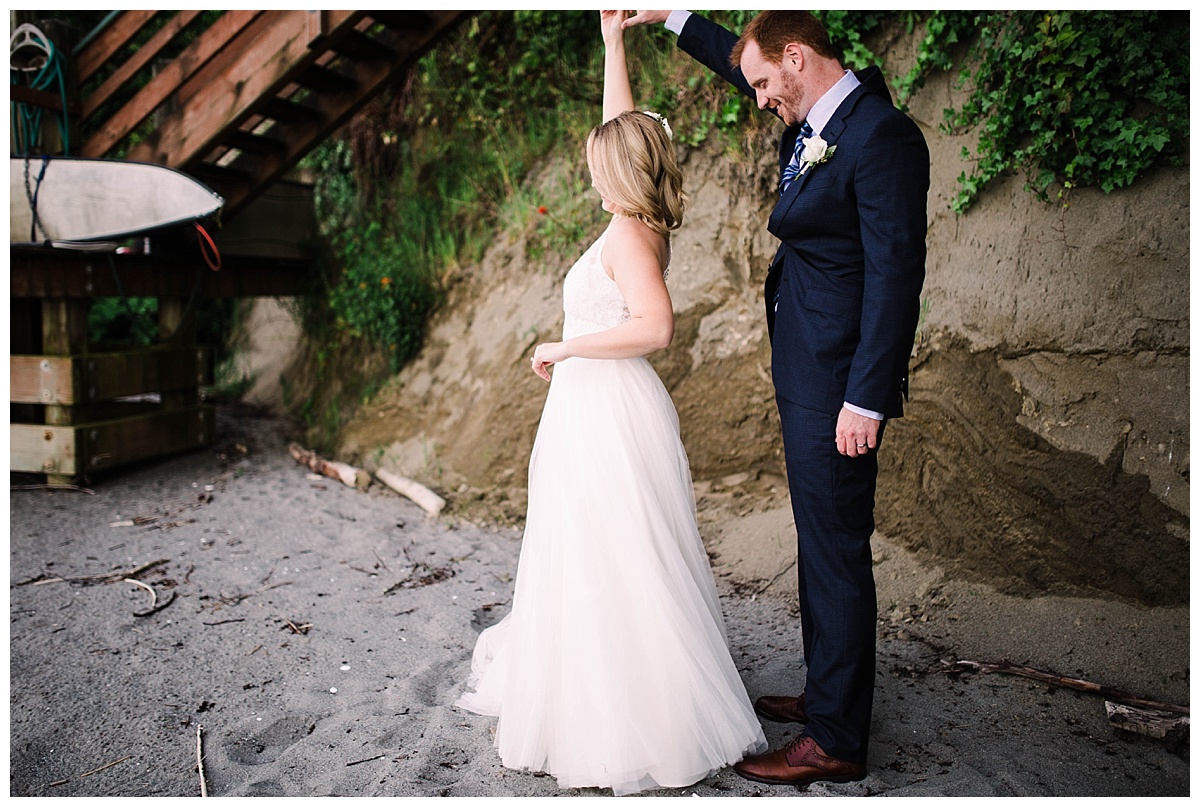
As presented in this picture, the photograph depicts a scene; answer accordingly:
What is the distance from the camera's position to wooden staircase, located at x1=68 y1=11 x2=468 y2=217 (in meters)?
5.79

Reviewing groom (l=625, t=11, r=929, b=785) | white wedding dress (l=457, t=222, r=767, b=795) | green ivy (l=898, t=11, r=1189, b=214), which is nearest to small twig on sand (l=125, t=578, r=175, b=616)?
white wedding dress (l=457, t=222, r=767, b=795)

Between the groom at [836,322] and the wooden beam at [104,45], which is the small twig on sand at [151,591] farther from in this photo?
the wooden beam at [104,45]

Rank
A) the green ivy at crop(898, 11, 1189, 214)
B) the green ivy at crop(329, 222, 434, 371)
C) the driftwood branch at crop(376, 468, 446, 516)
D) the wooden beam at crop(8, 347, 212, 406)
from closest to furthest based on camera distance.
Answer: the green ivy at crop(898, 11, 1189, 214)
the driftwood branch at crop(376, 468, 446, 516)
the wooden beam at crop(8, 347, 212, 406)
the green ivy at crop(329, 222, 434, 371)

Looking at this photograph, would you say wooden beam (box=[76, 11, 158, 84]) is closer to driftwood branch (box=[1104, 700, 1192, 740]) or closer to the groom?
the groom

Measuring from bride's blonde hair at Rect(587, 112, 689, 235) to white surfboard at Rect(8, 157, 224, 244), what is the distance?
3.87 meters

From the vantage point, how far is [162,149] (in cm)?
618

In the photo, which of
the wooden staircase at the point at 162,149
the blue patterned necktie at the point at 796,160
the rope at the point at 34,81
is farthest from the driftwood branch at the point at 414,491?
the blue patterned necktie at the point at 796,160

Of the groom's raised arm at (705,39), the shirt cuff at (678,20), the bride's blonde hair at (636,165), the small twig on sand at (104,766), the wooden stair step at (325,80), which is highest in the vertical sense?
the wooden stair step at (325,80)

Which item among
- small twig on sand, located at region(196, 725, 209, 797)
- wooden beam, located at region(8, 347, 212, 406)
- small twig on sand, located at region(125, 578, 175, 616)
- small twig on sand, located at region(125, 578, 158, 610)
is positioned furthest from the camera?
wooden beam, located at region(8, 347, 212, 406)

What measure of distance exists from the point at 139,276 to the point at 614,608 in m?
5.18

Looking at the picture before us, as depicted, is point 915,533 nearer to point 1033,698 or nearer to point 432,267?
point 1033,698

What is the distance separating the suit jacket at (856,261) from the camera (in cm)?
239

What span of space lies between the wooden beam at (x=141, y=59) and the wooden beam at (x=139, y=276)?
1.11 m

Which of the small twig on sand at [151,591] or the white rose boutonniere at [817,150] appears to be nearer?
the white rose boutonniere at [817,150]
